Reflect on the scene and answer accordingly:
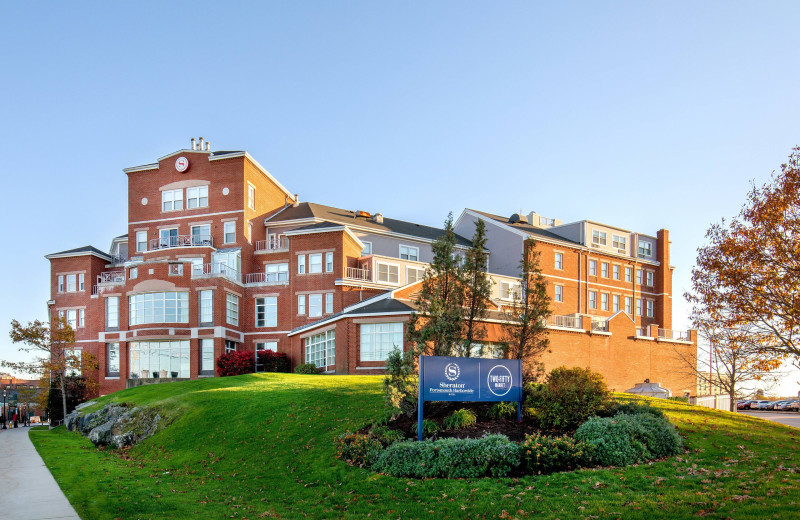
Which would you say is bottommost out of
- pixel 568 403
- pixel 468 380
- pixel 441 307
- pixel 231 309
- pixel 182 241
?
pixel 568 403

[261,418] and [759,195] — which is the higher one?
[759,195]

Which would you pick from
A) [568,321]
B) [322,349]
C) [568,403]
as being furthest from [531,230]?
[568,403]

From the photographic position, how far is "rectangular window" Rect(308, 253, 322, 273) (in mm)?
49562

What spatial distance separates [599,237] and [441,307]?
1859 inches

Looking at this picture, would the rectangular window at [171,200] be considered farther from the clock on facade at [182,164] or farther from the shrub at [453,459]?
the shrub at [453,459]

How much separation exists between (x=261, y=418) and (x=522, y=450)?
10.7 m

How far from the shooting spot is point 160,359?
47906 mm

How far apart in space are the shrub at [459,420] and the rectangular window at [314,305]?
31925 mm

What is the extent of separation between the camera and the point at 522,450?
14.6 metres

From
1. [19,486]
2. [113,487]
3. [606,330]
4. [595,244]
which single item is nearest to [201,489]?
[113,487]

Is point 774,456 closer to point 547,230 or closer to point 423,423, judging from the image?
point 423,423

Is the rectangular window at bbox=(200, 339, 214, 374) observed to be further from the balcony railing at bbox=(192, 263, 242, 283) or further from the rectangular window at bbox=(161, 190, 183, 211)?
the rectangular window at bbox=(161, 190, 183, 211)

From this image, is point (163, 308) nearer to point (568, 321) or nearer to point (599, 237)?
point (568, 321)

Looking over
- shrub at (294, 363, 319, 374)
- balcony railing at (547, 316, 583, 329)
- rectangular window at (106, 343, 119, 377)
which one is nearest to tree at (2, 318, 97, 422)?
rectangular window at (106, 343, 119, 377)
